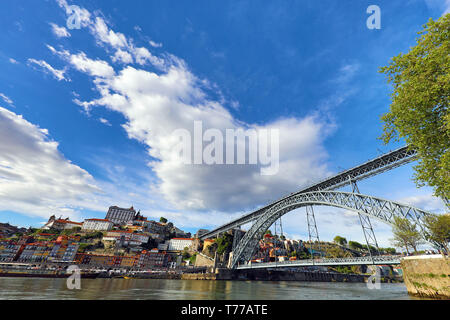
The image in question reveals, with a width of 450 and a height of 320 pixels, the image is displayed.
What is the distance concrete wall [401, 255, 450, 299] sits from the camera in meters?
11.8

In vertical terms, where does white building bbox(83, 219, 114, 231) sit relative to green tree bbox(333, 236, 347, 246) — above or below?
below

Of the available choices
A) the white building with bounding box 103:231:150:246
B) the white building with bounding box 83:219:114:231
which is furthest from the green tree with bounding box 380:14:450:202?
the white building with bounding box 83:219:114:231

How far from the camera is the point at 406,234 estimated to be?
17.9m

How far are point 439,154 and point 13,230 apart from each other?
113m

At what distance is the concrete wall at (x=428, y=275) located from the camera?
11.8m

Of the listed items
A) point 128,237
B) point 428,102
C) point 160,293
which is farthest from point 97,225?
point 428,102

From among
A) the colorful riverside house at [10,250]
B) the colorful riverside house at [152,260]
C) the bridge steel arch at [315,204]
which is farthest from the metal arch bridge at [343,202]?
the colorful riverside house at [10,250]

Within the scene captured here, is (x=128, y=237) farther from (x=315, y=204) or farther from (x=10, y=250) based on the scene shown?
(x=315, y=204)

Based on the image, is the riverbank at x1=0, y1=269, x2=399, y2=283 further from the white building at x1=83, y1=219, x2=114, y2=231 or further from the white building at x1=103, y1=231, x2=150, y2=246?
the white building at x1=83, y1=219, x2=114, y2=231

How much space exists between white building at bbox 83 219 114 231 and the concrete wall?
81.1m

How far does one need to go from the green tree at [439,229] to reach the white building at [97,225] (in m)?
82.7

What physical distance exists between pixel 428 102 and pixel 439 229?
1392 cm
